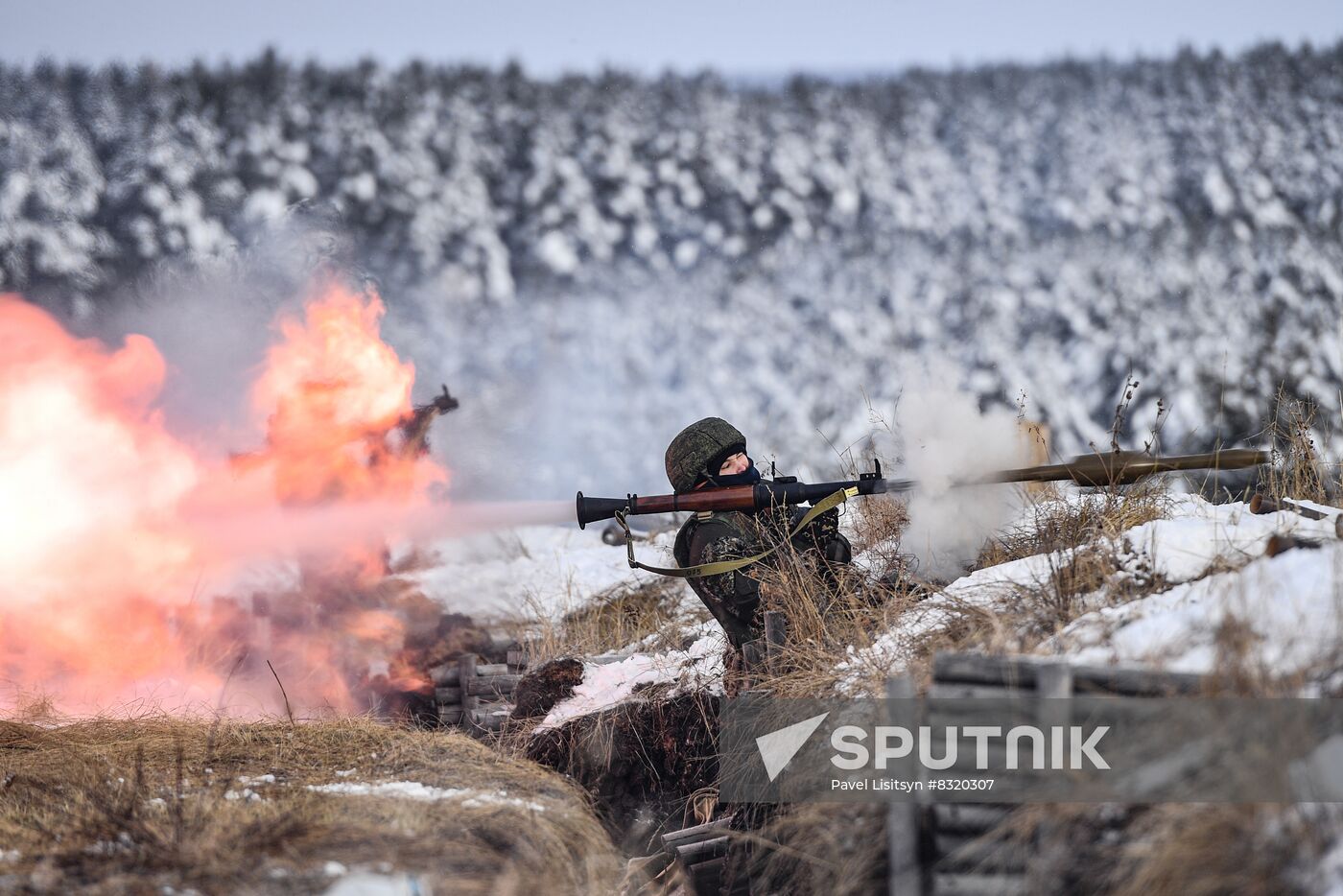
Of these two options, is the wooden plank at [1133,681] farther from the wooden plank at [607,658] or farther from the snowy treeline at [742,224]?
the snowy treeline at [742,224]

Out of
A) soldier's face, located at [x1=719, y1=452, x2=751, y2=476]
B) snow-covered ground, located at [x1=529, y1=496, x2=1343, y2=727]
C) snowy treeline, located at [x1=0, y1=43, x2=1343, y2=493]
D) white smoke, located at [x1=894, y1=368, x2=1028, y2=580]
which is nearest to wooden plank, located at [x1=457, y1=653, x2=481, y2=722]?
snow-covered ground, located at [x1=529, y1=496, x2=1343, y2=727]

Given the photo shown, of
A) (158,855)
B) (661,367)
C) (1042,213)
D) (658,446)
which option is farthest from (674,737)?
(1042,213)

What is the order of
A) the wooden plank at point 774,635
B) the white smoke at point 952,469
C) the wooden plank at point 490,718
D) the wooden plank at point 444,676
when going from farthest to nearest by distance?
1. the wooden plank at point 444,676
2. the wooden plank at point 490,718
3. the white smoke at point 952,469
4. the wooden plank at point 774,635

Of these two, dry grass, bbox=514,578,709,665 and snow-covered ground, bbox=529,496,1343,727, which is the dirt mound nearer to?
snow-covered ground, bbox=529,496,1343,727

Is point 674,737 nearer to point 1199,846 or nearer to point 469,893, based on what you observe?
point 469,893

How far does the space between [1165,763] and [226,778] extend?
360cm

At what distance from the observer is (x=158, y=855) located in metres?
3.28

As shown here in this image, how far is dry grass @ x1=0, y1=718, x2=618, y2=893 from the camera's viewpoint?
3.21 meters

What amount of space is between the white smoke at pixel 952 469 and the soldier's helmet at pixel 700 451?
2.94 ft

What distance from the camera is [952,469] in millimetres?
5066

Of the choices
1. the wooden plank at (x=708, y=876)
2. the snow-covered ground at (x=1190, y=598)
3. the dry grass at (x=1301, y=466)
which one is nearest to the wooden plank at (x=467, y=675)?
the wooden plank at (x=708, y=876)

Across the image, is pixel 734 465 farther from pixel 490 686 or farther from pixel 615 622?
pixel 615 622

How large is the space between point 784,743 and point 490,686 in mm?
3333

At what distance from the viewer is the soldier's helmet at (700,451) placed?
5.32m
